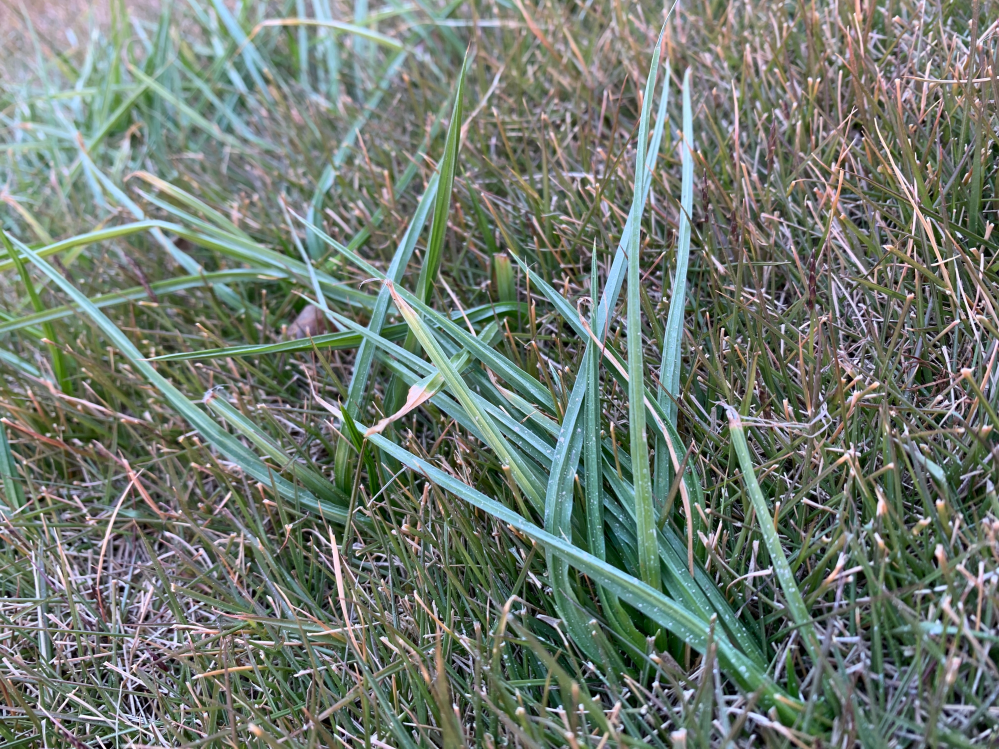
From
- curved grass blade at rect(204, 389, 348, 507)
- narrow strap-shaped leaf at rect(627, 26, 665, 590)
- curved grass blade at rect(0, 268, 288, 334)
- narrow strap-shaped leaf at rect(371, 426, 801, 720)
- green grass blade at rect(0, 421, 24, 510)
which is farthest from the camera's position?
curved grass blade at rect(0, 268, 288, 334)

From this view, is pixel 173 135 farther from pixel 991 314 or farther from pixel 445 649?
pixel 991 314

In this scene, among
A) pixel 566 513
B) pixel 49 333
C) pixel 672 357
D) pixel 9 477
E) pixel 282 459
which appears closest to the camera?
pixel 566 513

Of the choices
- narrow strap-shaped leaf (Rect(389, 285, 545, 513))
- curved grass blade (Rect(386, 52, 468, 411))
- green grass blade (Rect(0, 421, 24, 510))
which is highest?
curved grass blade (Rect(386, 52, 468, 411))

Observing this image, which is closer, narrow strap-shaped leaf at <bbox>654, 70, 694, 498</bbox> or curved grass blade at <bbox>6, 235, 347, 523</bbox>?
narrow strap-shaped leaf at <bbox>654, 70, 694, 498</bbox>

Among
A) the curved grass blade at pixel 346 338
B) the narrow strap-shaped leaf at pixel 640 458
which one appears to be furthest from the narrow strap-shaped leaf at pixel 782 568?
the curved grass blade at pixel 346 338

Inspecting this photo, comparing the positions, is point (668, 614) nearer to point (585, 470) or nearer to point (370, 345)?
point (585, 470)

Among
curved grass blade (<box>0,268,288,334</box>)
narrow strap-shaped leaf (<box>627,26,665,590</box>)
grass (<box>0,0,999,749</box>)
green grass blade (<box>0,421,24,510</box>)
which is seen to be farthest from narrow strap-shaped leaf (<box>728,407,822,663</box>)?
green grass blade (<box>0,421,24,510</box>)

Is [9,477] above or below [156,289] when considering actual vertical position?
below

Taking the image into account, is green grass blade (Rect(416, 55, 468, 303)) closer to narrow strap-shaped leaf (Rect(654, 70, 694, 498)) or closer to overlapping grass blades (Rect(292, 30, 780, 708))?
overlapping grass blades (Rect(292, 30, 780, 708))

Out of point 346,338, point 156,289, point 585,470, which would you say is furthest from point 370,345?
point 156,289

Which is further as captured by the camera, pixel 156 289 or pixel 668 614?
pixel 156 289
